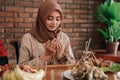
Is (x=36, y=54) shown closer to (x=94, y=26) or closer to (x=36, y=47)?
(x=36, y=47)

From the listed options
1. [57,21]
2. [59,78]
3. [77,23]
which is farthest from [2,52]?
[77,23]

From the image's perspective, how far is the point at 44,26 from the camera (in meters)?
2.35

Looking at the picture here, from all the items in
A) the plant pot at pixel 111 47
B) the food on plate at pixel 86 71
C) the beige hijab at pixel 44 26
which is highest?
the beige hijab at pixel 44 26

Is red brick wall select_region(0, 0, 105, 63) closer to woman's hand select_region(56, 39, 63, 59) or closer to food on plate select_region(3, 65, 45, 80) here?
woman's hand select_region(56, 39, 63, 59)

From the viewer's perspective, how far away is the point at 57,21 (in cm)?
225

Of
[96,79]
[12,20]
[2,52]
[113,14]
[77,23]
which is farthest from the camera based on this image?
[77,23]

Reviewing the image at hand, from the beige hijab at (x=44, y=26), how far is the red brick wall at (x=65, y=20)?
1.21 m

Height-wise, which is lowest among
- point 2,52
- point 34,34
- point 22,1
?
point 2,52

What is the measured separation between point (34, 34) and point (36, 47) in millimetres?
122

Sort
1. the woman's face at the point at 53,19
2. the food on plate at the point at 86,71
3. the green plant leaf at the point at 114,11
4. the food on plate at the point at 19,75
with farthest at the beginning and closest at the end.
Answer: the green plant leaf at the point at 114,11 < the woman's face at the point at 53,19 < the food on plate at the point at 86,71 < the food on plate at the point at 19,75

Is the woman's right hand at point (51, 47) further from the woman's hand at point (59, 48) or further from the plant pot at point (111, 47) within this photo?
the plant pot at point (111, 47)

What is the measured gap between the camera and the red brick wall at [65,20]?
3.50 metres

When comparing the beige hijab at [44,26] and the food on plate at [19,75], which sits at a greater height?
the beige hijab at [44,26]

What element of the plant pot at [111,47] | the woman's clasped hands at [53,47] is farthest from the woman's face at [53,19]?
the plant pot at [111,47]
